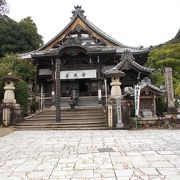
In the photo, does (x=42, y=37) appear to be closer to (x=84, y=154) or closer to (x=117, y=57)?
(x=117, y=57)

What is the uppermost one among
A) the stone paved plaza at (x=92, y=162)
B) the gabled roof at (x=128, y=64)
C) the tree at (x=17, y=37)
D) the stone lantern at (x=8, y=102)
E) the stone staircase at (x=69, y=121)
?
the tree at (x=17, y=37)

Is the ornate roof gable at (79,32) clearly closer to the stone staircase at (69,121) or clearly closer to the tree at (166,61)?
the tree at (166,61)

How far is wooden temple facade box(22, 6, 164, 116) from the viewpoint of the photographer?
21.9 metres

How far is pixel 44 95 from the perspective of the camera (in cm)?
2394

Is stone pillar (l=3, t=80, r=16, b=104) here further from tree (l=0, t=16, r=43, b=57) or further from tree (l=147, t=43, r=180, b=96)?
tree (l=0, t=16, r=43, b=57)

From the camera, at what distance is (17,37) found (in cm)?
3625

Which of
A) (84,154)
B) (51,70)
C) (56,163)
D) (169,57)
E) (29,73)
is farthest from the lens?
(169,57)

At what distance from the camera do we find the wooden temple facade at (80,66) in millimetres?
21922

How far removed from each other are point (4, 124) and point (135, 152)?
10497 mm

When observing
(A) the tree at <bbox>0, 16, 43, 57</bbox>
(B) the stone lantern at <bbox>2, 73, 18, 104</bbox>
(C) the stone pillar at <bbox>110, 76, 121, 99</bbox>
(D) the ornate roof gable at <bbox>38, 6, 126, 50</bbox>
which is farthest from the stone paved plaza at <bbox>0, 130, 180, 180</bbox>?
(A) the tree at <bbox>0, 16, 43, 57</bbox>

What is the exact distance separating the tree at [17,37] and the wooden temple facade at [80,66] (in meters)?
11.2

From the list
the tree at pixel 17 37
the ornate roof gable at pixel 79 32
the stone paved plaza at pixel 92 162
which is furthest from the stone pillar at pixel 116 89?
the tree at pixel 17 37

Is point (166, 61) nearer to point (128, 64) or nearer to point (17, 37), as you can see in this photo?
point (128, 64)

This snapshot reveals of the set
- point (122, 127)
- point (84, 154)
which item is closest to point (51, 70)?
point (122, 127)
